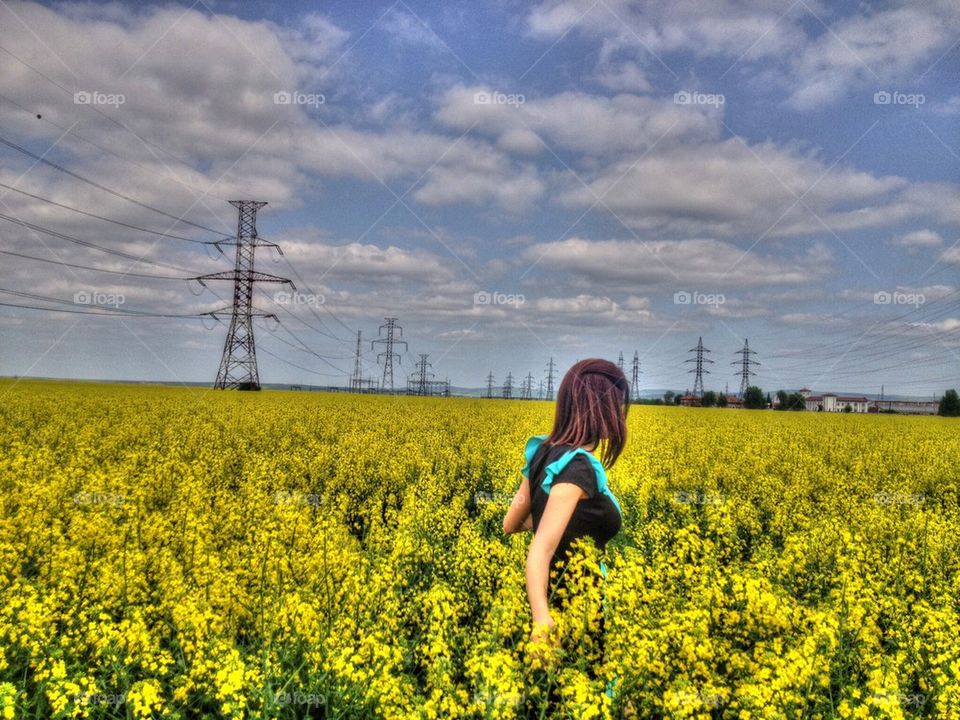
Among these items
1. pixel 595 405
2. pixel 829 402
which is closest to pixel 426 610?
pixel 595 405

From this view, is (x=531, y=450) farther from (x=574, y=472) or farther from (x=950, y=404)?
(x=950, y=404)

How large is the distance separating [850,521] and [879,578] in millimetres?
3009

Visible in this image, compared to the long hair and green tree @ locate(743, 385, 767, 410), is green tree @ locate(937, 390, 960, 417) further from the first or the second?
the long hair

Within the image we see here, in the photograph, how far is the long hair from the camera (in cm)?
318

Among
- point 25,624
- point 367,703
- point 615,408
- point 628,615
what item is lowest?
point 367,703

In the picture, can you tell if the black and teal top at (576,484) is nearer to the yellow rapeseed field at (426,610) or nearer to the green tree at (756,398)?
the yellow rapeseed field at (426,610)

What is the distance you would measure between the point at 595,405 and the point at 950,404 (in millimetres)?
79999

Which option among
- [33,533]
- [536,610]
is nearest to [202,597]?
[33,533]

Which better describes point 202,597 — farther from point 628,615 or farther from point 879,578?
point 879,578

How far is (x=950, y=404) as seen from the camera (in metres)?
67.2

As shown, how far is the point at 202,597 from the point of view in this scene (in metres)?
4.65

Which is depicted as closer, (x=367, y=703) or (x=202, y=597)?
(x=367, y=703)

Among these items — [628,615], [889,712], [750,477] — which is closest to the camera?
[889,712]

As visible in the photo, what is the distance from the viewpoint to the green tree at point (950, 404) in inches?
2608
